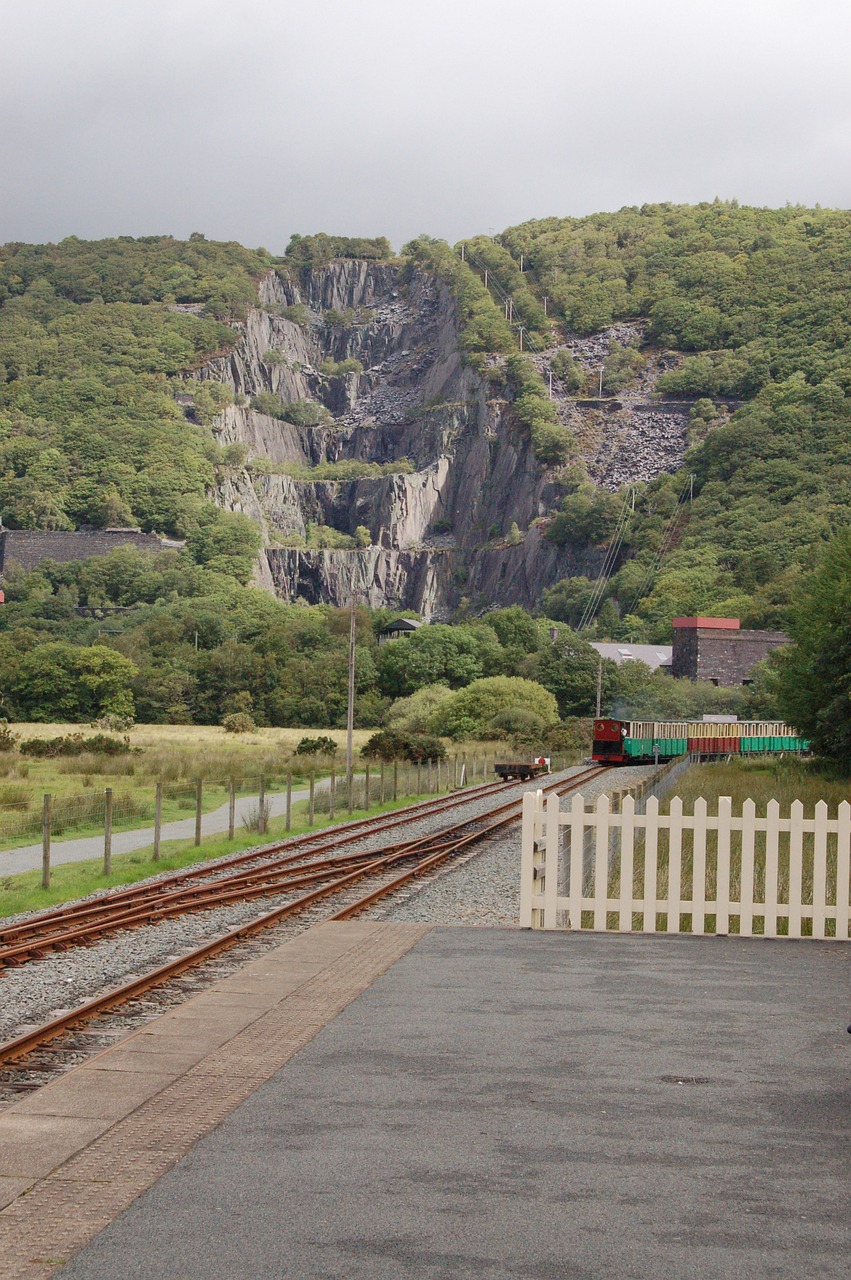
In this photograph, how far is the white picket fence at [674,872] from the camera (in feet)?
37.9

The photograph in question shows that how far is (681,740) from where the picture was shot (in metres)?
60.9

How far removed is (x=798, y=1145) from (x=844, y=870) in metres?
6.13

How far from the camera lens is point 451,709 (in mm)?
82938

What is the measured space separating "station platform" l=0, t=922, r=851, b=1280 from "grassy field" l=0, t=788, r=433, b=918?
900cm

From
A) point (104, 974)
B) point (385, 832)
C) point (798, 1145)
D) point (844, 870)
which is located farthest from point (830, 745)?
point (798, 1145)

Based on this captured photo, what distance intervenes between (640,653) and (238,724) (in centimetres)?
3969

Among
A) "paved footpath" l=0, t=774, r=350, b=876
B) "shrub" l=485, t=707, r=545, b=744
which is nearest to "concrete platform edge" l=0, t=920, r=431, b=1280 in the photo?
"paved footpath" l=0, t=774, r=350, b=876

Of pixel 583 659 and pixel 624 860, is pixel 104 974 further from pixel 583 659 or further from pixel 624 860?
pixel 583 659

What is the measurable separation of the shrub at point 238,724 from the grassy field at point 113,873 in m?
67.2

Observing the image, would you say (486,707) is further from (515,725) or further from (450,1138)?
(450,1138)

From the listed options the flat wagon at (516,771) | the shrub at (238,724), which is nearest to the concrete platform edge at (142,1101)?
the flat wagon at (516,771)

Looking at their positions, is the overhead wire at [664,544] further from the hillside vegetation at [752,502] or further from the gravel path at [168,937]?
the gravel path at [168,937]

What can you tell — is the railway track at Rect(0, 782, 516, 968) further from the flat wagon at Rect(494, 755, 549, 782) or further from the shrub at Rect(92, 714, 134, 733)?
the shrub at Rect(92, 714, 134, 733)

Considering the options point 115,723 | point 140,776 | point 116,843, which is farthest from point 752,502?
point 116,843
